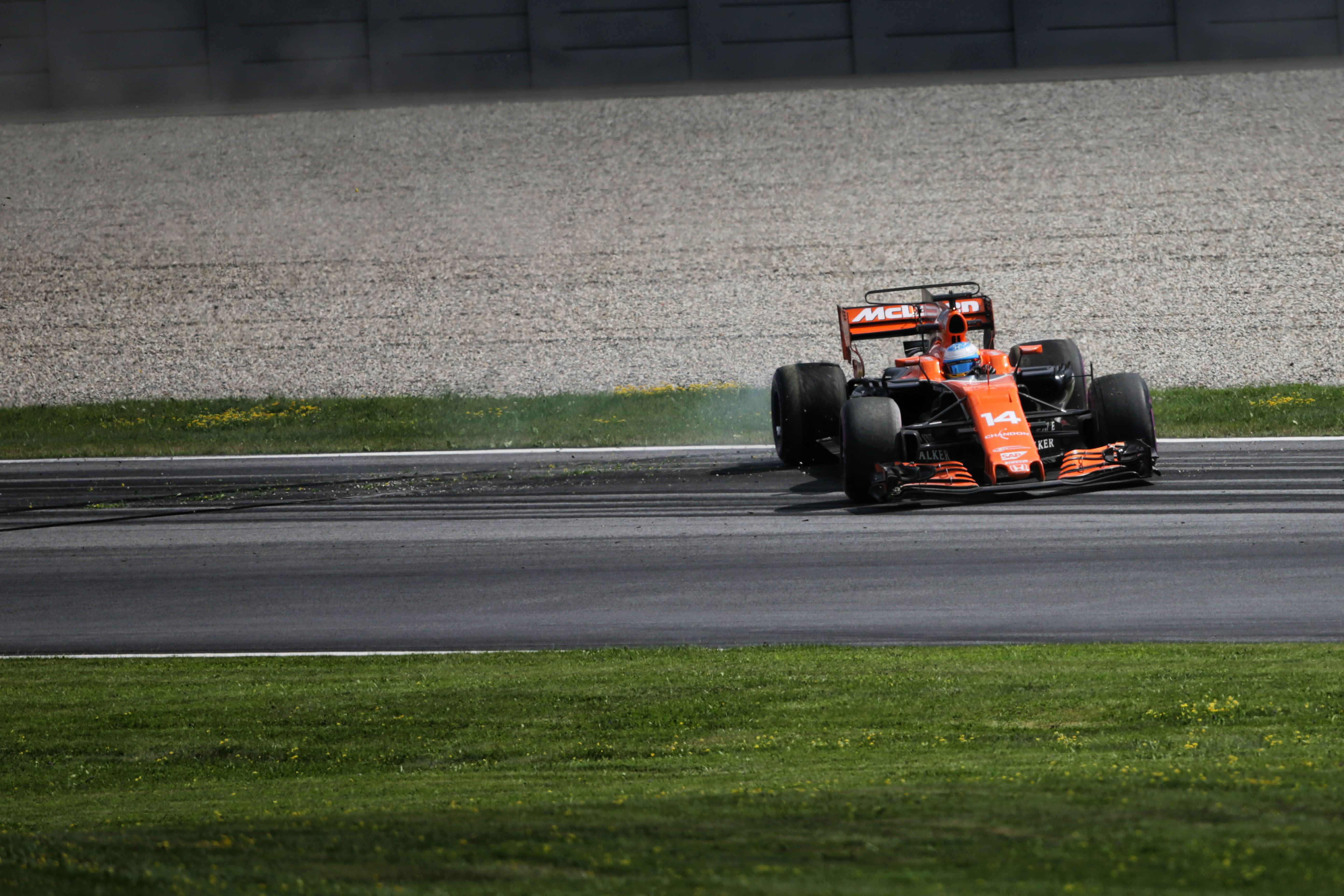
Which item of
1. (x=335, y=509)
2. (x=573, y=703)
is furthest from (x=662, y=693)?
(x=335, y=509)

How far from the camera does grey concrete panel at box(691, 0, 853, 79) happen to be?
115 feet

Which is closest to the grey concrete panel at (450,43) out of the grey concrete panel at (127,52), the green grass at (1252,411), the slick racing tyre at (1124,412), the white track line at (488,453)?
the grey concrete panel at (127,52)

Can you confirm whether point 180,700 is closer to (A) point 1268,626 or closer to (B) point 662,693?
(B) point 662,693

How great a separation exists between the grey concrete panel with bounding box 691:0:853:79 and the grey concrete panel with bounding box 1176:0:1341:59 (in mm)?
9026

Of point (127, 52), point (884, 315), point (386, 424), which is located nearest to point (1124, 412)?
point (884, 315)

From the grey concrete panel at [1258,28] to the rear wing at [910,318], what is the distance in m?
23.2

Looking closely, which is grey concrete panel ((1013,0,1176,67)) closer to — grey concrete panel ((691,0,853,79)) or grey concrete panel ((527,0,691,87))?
grey concrete panel ((691,0,853,79))

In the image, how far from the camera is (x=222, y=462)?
18688 millimetres

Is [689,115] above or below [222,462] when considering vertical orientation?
above

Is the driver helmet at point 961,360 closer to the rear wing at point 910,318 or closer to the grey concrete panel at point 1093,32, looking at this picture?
the rear wing at point 910,318

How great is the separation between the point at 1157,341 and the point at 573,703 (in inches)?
777

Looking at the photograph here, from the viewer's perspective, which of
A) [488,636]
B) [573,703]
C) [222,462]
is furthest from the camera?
[222,462]

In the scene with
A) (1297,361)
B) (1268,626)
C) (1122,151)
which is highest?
(1122,151)

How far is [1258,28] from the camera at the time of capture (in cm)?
3484
